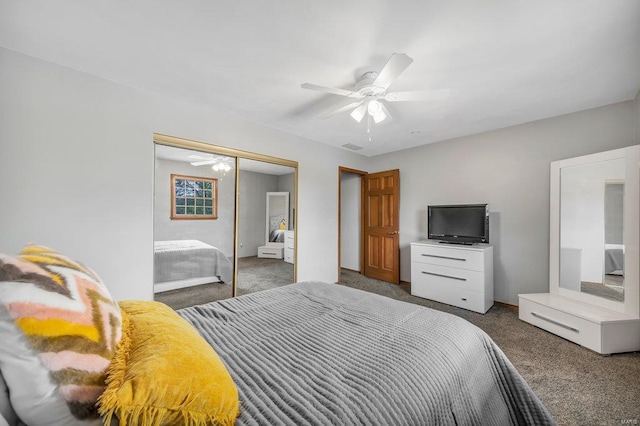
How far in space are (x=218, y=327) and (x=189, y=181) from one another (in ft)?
6.77

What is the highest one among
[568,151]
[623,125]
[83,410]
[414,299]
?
[623,125]

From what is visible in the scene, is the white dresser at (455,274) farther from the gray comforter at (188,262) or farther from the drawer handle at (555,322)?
the gray comforter at (188,262)

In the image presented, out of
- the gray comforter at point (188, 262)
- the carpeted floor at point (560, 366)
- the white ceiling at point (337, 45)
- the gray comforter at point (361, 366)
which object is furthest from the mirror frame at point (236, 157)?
the gray comforter at point (361, 366)

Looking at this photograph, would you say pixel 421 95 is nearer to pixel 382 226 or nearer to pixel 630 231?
pixel 630 231

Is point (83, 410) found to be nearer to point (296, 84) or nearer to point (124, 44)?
point (124, 44)

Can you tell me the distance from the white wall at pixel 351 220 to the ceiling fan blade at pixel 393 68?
10.8 ft

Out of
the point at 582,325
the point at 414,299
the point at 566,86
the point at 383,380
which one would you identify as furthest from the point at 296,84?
the point at 582,325

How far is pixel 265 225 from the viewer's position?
12.0 ft

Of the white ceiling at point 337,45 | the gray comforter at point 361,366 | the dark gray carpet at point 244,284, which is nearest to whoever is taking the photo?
the gray comforter at point 361,366

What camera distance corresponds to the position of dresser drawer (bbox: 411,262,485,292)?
3.17m

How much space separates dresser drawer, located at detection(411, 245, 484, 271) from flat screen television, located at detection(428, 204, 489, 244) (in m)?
0.31

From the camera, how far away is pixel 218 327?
1.33m

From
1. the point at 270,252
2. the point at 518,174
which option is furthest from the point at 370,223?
the point at 518,174

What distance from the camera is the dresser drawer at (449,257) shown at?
3.19m
